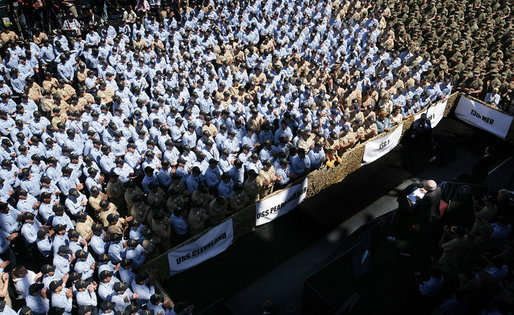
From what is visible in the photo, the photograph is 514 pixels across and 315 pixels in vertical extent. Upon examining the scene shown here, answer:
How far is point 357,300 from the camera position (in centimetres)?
704

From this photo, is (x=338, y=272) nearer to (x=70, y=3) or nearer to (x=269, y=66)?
(x=269, y=66)

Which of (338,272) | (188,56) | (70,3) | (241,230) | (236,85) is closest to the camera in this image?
(338,272)

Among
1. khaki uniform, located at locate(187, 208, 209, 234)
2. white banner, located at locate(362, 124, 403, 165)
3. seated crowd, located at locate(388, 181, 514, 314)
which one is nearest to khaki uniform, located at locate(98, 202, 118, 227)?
khaki uniform, located at locate(187, 208, 209, 234)

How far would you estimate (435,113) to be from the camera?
42.5ft

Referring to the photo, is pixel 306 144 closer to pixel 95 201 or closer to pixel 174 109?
pixel 174 109

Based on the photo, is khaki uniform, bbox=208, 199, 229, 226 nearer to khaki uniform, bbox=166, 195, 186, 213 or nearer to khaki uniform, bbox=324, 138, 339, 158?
khaki uniform, bbox=166, 195, 186, 213

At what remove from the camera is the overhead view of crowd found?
780 cm

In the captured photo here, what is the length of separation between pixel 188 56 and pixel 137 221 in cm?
741

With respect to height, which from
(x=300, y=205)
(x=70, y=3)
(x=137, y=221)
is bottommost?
(x=300, y=205)

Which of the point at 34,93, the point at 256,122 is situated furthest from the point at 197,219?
the point at 34,93

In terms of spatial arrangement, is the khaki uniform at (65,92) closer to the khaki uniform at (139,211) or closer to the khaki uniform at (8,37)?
the khaki uniform at (8,37)

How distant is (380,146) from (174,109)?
617 cm

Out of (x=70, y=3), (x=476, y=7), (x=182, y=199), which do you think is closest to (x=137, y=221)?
(x=182, y=199)

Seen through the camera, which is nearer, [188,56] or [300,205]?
[300,205]
